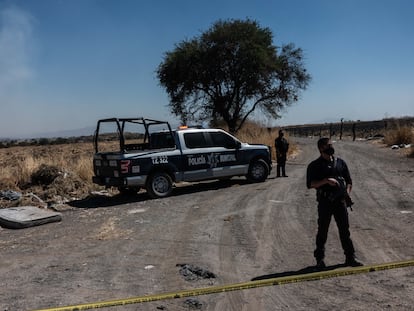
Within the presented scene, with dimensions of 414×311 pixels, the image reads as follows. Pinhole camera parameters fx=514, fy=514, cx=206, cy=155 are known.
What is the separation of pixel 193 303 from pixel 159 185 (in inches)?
357

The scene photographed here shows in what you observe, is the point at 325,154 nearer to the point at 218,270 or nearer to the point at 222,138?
the point at 218,270

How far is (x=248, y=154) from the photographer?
16922mm

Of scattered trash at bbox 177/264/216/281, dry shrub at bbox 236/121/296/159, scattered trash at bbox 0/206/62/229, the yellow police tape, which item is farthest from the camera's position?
dry shrub at bbox 236/121/296/159

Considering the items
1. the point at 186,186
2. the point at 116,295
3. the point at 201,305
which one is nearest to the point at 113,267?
the point at 116,295

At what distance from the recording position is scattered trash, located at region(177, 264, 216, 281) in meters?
6.70

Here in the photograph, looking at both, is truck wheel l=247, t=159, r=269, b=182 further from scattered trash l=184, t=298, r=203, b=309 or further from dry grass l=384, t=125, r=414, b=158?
dry grass l=384, t=125, r=414, b=158

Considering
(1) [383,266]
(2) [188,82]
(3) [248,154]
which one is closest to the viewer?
(1) [383,266]

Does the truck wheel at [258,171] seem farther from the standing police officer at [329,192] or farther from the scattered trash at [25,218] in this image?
the standing police officer at [329,192]

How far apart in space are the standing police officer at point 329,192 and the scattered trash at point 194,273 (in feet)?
4.72

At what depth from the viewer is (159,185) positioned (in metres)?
14.6

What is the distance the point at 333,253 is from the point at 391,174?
418 inches

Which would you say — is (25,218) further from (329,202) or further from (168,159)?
(329,202)

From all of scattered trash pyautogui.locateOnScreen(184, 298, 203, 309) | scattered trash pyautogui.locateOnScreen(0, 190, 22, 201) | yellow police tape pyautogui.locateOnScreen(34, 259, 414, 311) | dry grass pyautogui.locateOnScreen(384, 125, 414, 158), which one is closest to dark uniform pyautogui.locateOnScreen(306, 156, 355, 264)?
yellow police tape pyautogui.locateOnScreen(34, 259, 414, 311)

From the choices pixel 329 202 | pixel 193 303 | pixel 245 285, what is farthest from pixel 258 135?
pixel 193 303
